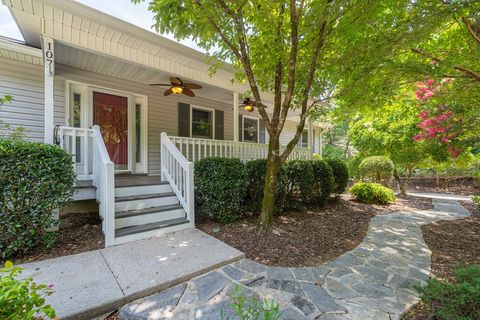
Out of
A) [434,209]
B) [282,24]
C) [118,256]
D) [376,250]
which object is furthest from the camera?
[434,209]

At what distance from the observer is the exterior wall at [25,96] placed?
4.66 metres

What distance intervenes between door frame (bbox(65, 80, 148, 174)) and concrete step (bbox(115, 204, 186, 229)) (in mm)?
2349

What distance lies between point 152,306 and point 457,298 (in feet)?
8.64

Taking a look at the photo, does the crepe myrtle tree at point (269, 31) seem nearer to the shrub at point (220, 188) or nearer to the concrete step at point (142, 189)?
the shrub at point (220, 188)

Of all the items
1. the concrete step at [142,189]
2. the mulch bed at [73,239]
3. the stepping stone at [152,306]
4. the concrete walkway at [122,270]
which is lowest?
the stepping stone at [152,306]

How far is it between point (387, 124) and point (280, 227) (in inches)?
315

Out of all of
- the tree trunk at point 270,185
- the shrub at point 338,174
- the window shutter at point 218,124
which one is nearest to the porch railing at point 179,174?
the tree trunk at point 270,185

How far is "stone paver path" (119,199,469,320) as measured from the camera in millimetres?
2080

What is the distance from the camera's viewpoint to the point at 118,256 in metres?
3.01

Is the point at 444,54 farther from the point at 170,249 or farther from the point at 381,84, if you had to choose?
the point at 170,249

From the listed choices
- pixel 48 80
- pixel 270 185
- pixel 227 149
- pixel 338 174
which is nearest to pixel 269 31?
pixel 270 185

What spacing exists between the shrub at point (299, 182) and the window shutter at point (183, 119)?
11.0ft

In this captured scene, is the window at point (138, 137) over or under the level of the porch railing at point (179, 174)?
over

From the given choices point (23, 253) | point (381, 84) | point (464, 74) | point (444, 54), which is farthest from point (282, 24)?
point (23, 253)
